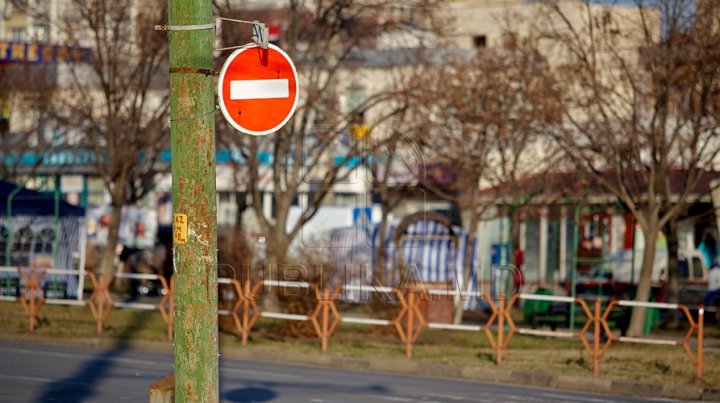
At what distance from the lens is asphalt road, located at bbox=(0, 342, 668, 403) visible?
10.5 m

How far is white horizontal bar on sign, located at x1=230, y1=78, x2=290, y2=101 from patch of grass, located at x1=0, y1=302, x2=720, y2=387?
999cm

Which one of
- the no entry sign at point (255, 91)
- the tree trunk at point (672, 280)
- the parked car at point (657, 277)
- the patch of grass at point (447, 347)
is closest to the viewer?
the no entry sign at point (255, 91)

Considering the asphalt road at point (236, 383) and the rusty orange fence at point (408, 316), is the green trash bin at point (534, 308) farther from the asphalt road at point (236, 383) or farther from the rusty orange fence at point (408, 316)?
the asphalt road at point (236, 383)

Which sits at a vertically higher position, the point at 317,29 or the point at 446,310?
the point at 317,29

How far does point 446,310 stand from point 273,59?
14.6 meters

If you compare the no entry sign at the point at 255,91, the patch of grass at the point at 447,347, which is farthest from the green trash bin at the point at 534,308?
the no entry sign at the point at 255,91

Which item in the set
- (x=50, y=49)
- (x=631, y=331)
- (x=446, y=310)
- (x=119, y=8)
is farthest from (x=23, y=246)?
(x=631, y=331)

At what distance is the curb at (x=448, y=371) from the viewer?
1312 cm

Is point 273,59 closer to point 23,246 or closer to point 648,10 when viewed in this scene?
point 648,10

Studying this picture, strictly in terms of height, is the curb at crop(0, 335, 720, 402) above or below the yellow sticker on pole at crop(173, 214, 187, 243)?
below

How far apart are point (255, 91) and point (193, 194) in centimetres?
75

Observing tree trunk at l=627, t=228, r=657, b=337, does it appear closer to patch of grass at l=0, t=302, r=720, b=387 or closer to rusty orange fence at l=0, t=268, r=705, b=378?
patch of grass at l=0, t=302, r=720, b=387

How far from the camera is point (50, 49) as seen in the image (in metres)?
24.2

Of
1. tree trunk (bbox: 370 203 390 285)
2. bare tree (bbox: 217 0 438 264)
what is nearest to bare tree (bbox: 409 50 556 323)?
bare tree (bbox: 217 0 438 264)
